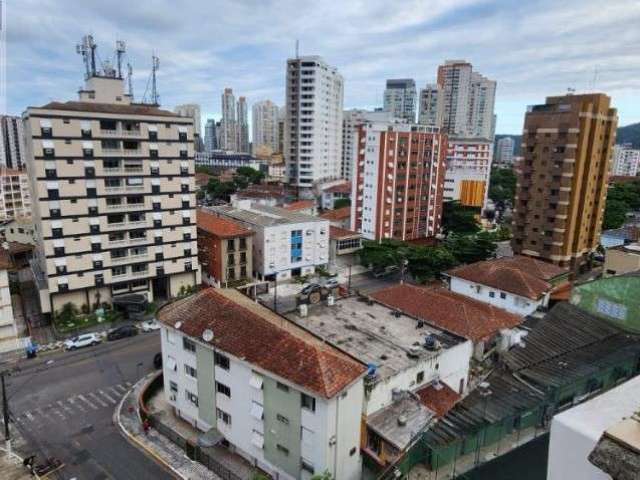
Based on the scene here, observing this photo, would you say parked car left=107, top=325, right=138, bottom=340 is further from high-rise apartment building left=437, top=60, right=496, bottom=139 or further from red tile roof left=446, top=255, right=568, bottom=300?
high-rise apartment building left=437, top=60, right=496, bottom=139

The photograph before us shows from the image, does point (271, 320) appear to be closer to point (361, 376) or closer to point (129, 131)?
point (361, 376)

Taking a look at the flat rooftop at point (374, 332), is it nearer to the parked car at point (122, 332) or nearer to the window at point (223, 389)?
the window at point (223, 389)

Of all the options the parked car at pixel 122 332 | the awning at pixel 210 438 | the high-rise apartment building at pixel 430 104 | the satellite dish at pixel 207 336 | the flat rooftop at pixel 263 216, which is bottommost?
the parked car at pixel 122 332

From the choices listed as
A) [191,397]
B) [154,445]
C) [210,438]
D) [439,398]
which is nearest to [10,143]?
[191,397]

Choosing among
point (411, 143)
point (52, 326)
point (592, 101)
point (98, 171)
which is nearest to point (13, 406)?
point (52, 326)

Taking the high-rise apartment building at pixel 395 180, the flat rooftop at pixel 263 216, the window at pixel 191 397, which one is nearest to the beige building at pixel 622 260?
the high-rise apartment building at pixel 395 180

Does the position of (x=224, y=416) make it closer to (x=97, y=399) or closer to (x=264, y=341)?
(x=264, y=341)
